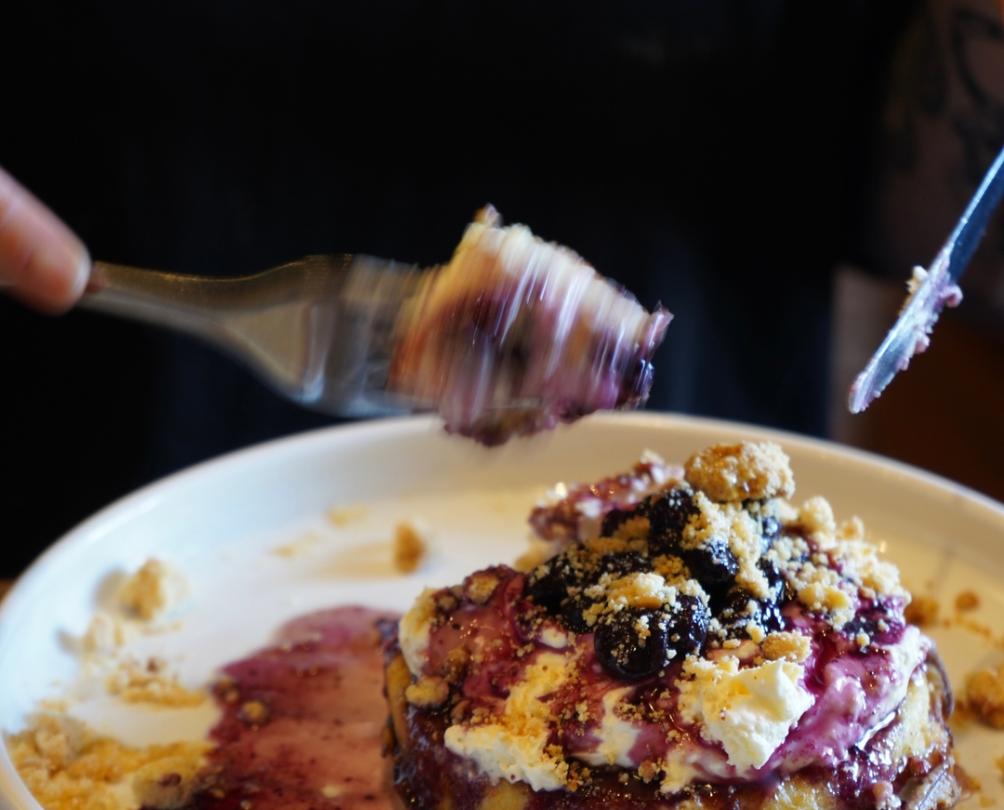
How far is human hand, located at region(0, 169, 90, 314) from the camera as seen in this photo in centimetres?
87

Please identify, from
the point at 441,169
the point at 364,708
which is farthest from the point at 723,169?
the point at 364,708

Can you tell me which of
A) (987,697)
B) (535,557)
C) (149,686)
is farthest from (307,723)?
(987,697)

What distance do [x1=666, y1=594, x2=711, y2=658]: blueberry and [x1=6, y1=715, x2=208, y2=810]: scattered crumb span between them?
483 millimetres

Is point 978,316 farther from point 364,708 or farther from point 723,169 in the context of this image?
point 364,708

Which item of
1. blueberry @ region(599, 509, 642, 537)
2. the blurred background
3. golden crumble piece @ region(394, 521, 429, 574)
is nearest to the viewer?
blueberry @ region(599, 509, 642, 537)

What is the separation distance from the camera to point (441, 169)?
1.74m

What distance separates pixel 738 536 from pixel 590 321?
25cm

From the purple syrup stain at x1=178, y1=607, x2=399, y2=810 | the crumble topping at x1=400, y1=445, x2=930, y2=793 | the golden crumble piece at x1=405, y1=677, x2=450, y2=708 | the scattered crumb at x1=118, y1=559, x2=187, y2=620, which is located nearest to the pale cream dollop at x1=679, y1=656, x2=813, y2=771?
the crumble topping at x1=400, y1=445, x2=930, y2=793

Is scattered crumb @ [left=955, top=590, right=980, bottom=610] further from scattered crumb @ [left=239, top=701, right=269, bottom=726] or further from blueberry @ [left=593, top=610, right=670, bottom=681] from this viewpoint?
scattered crumb @ [left=239, top=701, right=269, bottom=726]

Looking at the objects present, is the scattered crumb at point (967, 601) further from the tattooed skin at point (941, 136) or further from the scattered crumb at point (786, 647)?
the tattooed skin at point (941, 136)

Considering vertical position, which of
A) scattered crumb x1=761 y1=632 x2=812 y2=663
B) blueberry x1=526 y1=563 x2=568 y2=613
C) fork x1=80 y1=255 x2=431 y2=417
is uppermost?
fork x1=80 y1=255 x2=431 y2=417

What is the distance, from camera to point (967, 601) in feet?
4.18

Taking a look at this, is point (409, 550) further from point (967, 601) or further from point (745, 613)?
point (967, 601)

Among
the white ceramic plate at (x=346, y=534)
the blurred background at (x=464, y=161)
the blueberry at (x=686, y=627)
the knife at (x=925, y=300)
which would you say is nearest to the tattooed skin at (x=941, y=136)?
the blurred background at (x=464, y=161)
